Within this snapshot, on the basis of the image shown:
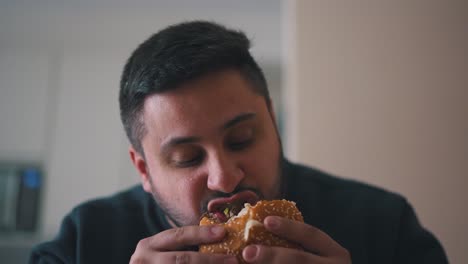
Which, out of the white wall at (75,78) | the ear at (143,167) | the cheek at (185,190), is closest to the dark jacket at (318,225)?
the ear at (143,167)

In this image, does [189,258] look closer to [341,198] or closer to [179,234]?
[179,234]

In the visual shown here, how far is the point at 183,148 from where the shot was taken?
0.80 m

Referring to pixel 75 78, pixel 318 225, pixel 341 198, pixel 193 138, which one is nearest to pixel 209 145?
pixel 193 138

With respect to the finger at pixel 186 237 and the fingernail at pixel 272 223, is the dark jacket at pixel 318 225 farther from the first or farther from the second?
the fingernail at pixel 272 223

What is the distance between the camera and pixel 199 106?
796 millimetres

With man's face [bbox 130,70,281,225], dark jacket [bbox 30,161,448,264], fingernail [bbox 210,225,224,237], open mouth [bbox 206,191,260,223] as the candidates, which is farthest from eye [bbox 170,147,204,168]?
dark jacket [bbox 30,161,448,264]

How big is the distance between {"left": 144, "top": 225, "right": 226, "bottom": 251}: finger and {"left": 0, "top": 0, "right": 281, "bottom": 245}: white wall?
10.0 feet

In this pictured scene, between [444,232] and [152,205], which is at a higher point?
[152,205]

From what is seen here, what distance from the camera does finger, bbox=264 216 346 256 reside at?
60cm

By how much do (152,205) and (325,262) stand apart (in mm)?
743

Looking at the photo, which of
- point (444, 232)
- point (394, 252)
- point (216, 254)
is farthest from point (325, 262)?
point (444, 232)

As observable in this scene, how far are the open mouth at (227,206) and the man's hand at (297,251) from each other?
0.16 m

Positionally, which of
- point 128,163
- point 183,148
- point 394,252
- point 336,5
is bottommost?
point 128,163

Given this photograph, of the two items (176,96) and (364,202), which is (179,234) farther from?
(364,202)
